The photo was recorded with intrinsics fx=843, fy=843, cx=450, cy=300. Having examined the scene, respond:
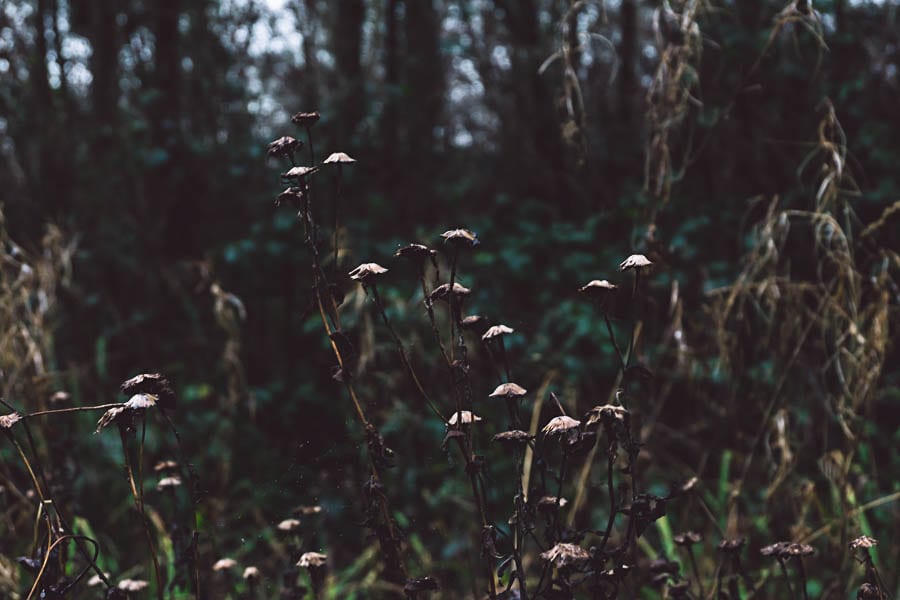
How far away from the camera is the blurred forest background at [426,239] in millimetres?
2975

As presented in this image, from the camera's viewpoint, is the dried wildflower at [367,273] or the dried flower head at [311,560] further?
the dried flower head at [311,560]

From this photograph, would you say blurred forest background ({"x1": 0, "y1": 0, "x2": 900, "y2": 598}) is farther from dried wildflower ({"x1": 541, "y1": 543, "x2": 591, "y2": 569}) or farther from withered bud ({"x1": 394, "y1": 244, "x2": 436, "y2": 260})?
dried wildflower ({"x1": 541, "y1": 543, "x2": 591, "y2": 569})

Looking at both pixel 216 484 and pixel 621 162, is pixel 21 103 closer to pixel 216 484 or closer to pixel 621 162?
pixel 216 484

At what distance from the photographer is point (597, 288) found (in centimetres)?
137

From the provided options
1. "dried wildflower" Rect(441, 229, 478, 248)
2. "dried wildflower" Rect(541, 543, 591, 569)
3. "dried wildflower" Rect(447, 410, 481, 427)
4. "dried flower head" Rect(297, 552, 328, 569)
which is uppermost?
"dried wildflower" Rect(441, 229, 478, 248)

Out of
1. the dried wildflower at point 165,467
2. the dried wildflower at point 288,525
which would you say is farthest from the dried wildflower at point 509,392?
the dried wildflower at point 165,467

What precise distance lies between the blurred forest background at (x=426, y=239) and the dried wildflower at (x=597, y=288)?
1079 mm

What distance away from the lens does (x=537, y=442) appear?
158cm

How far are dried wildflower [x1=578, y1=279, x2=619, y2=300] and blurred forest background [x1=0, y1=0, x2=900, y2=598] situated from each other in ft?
3.54

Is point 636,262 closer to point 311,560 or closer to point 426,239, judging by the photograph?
point 311,560

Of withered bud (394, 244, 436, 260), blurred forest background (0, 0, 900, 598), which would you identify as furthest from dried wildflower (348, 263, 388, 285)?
blurred forest background (0, 0, 900, 598)

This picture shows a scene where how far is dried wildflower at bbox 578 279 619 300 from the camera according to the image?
1366 millimetres

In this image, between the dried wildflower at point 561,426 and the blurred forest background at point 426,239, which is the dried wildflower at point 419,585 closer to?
the dried wildflower at point 561,426

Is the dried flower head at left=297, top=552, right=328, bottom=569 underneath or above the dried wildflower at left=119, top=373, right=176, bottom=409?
underneath
